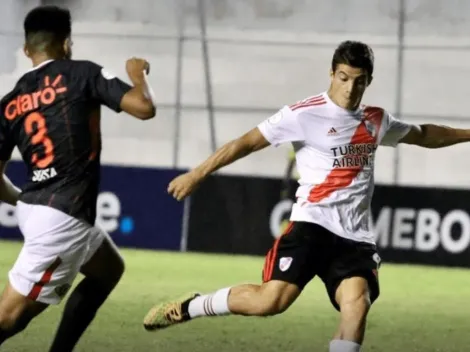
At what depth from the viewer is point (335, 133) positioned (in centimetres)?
615

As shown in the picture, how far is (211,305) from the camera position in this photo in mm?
6457

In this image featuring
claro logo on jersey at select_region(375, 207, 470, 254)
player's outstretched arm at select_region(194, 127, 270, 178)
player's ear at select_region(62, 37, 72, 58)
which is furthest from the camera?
claro logo on jersey at select_region(375, 207, 470, 254)

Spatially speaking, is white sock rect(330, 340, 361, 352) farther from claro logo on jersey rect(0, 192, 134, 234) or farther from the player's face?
claro logo on jersey rect(0, 192, 134, 234)

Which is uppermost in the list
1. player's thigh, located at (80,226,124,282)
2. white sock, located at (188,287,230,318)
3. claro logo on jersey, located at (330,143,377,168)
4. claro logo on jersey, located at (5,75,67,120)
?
claro logo on jersey, located at (5,75,67,120)

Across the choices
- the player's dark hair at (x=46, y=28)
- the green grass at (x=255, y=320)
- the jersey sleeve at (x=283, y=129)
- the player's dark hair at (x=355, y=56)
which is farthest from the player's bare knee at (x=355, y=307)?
the player's dark hair at (x=46, y=28)

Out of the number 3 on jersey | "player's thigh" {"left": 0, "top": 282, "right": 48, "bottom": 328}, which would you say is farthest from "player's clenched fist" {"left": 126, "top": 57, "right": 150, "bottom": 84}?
"player's thigh" {"left": 0, "top": 282, "right": 48, "bottom": 328}

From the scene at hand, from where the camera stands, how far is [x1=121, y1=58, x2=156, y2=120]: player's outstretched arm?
524 cm

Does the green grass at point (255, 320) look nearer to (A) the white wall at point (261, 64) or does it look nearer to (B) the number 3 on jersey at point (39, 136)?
(B) the number 3 on jersey at point (39, 136)

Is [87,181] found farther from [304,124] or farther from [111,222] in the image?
[111,222]

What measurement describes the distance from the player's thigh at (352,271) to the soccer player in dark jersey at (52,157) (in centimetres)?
128

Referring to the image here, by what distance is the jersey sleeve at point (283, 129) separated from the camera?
242 inches

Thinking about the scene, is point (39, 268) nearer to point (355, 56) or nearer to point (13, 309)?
point (13, 309)

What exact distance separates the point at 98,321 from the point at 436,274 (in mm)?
5857

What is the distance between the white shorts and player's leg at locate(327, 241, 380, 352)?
4.28ft
